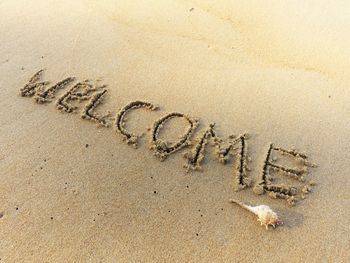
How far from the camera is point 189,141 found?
2.15 meters

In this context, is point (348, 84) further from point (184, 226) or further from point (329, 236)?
point (184, 226)

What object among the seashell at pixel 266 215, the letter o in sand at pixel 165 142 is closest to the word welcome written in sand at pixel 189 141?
the letter o in sand at pixel 165 142

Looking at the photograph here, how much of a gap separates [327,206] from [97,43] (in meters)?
1.71

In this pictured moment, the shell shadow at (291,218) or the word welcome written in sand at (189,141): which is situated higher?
the word welcome written in sand at (189,141)

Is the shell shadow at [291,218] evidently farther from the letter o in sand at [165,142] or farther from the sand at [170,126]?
the letter o in sand at [165,142]

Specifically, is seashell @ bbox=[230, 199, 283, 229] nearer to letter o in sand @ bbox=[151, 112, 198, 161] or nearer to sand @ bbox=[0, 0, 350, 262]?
sand @ bbox=[0, 0, 350, 262]

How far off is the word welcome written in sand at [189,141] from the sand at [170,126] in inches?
0.8

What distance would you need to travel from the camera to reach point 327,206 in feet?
6.23

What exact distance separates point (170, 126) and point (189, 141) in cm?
15

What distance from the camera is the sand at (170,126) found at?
70.7 inches

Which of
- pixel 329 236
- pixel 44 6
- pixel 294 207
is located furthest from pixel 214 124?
pixel 44 6

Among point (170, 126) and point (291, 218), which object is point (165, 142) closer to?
point (170, 126)

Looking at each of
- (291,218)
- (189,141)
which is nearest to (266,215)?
(291,218)

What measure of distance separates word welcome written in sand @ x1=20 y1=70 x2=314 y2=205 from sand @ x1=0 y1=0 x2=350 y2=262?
0.07ft
